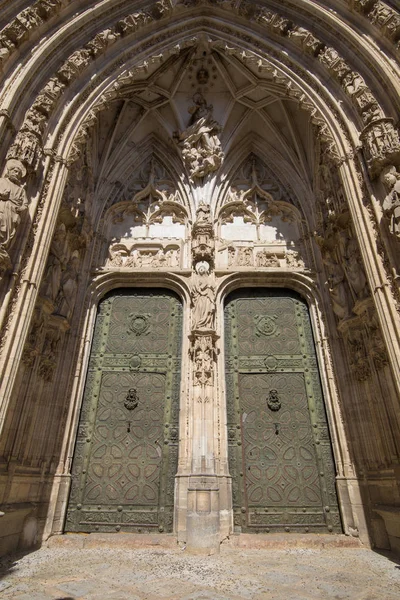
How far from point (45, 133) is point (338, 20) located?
20.1 feet

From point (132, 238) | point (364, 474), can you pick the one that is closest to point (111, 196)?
point (132, 238)

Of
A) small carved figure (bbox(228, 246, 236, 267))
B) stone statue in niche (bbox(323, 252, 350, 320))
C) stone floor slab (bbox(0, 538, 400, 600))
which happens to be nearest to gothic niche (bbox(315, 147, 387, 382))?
stone statue in niche (bbox(323, 252, 350, 320))

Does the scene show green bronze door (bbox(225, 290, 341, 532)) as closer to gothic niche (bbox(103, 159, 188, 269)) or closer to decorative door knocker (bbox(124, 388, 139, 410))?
decorative door knocker (bbox(124, 388, 139, 410))

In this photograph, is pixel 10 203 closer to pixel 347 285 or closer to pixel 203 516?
pixel 203 516

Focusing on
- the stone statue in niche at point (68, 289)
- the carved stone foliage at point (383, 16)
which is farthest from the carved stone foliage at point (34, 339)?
the carved stone foliage at point (383, 16)

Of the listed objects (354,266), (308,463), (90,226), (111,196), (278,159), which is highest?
(278,159)

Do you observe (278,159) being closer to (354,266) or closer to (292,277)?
(292,277)

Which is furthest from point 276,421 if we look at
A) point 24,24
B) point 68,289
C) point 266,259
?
point 24,24

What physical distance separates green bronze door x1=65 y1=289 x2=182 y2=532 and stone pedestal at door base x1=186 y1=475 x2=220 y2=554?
0.68 metres

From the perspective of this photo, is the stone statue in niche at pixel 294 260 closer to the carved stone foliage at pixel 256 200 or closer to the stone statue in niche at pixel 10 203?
the carved stone foliage at pixel 256 200

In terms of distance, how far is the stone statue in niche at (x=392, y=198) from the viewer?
16.9ft

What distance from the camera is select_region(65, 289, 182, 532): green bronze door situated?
6.25 metres

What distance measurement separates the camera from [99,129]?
952 centimetres

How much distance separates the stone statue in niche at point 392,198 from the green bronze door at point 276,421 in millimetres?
3136
